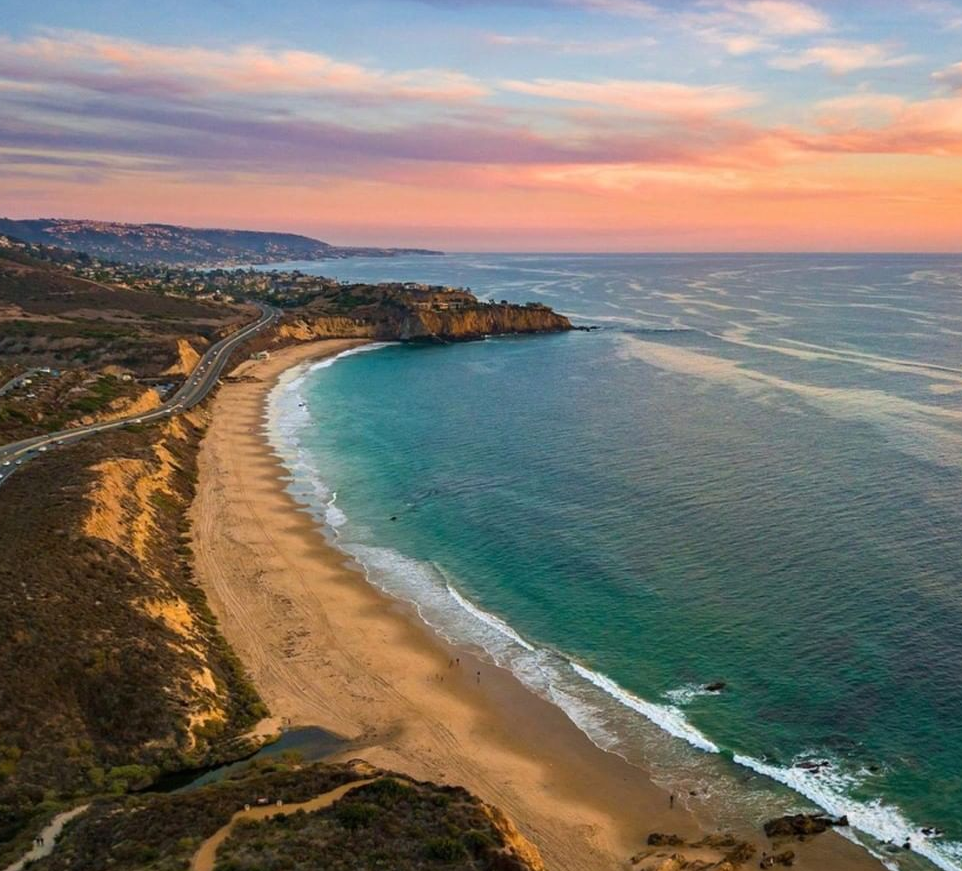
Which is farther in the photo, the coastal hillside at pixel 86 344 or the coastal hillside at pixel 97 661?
the coastal hillside at pixel 86 344

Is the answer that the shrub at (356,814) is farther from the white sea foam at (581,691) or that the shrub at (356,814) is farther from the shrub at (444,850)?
the white sea foam at (581,691)

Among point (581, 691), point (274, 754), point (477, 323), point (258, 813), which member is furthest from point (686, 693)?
point (477, 323)

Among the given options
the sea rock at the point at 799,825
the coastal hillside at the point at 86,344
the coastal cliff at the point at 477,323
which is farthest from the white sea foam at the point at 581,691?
the coastal cliff at the point at 477,323

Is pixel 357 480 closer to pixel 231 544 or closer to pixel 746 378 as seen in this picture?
pixel 231 544

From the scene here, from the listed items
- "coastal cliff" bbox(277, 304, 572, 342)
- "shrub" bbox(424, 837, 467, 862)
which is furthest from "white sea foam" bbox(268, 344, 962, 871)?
"coastal cliff" bbox(277, 304, 572, 342)

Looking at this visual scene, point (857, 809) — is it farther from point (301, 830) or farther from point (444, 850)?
point (301, 830)

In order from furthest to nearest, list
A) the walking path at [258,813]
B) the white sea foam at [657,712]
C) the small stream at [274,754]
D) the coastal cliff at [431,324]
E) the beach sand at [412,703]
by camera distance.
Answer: the coastal cliff at [431,324], the white sea foam at [657,712], the small stream at [274,754], the beach sand at [412,703], the walking path at [258,813]

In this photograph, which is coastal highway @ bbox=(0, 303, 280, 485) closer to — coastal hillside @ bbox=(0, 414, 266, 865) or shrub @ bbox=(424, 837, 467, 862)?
coastal hillside @ bbox=(0, 414, 266, 865)

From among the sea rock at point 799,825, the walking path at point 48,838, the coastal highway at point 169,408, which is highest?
the coastal highway at point 169,408
